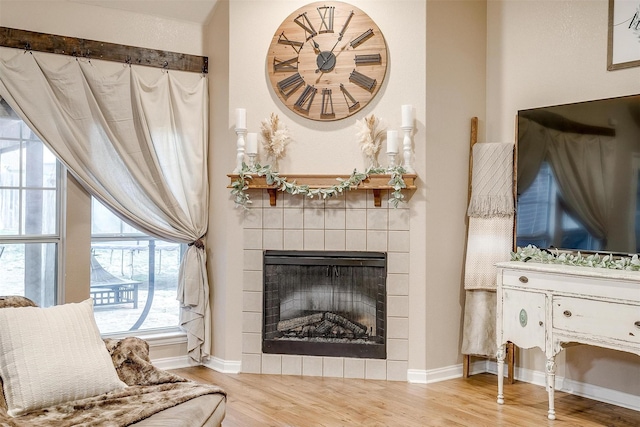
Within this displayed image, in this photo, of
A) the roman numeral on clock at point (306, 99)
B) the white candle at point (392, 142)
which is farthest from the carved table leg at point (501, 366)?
the roman numeral on clock at point (306, 99)

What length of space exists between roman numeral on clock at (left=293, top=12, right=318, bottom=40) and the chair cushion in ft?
8.57

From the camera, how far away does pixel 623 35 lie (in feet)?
12.2

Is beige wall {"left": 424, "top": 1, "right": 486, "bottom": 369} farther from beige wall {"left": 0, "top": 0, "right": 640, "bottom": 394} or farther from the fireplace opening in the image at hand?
the fireplace opening

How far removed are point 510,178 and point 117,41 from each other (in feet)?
9.59

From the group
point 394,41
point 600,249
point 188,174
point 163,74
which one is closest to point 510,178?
point 600,249

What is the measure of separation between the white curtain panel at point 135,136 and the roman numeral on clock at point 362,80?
46.0 inches

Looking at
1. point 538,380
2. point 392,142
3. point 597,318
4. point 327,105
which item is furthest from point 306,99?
point 538,380

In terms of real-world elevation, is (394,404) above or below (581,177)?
below

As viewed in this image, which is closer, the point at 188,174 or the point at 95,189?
the point at 95,189

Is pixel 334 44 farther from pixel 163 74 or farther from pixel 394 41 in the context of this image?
pixel 163 74

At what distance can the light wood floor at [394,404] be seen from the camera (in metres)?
3.43

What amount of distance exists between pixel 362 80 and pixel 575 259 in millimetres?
1837

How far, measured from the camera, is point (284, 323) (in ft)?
14.6

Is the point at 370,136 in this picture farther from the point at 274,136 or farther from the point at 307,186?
the point at 274,136
